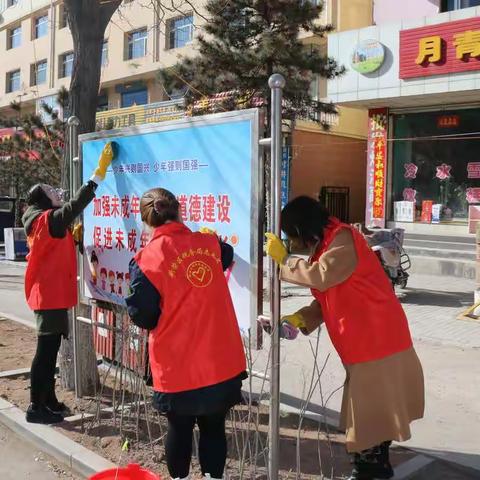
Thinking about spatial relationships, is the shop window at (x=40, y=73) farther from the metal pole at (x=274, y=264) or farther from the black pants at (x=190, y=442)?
the black pants at (x=190, y=442)

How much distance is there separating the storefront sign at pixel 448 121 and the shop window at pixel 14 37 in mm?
30051

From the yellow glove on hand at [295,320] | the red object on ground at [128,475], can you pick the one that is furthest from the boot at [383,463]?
the red object on ground at [128,475]

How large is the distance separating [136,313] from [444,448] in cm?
253

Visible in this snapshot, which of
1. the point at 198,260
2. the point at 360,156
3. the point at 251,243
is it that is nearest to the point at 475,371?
the point at 251,243

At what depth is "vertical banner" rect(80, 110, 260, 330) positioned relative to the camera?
3184 millimetres

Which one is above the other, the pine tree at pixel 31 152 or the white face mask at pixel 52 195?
the pine tree at pixel 31 152

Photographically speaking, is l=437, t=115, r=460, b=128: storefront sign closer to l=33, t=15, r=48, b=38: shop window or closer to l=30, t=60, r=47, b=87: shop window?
l=30, t=60, r=47, b=87: shop window

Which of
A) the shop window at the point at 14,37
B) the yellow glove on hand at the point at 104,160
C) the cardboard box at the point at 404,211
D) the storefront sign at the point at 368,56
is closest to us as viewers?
the yellow glove on hand at the point at 104,160

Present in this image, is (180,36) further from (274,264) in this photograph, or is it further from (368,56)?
(274,264)

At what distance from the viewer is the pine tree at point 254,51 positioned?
9.95 m

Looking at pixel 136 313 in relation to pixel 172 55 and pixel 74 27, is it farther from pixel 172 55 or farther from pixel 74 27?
pixel 172 55

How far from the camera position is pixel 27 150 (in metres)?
17.1

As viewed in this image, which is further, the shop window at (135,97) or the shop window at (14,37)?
the shop window at (14,37)

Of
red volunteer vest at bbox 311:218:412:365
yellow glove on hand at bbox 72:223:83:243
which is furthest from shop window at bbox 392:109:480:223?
red volunteer vest at bbox 311:218:412:365
